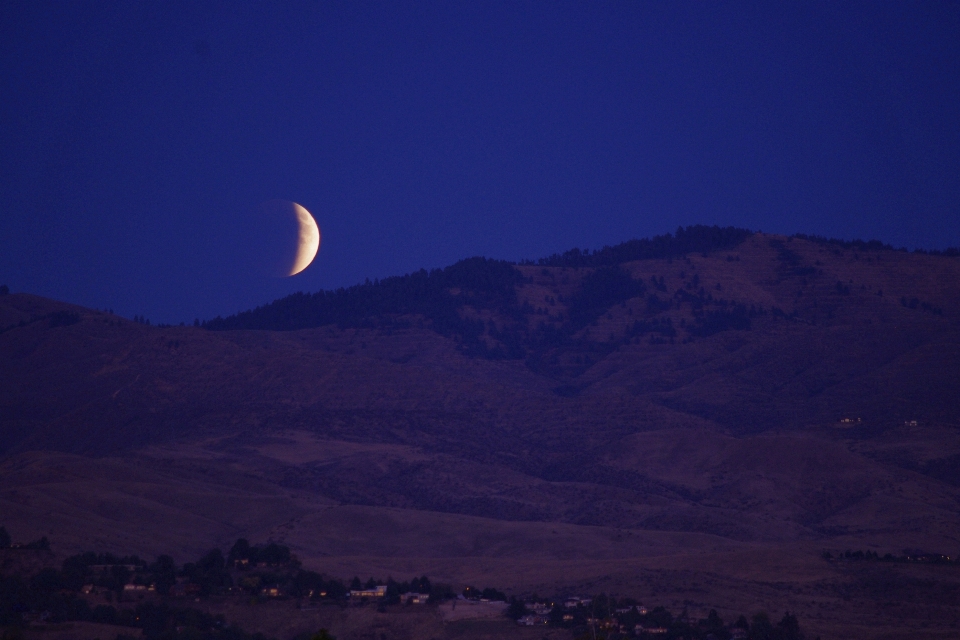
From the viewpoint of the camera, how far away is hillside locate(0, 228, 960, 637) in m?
59.1

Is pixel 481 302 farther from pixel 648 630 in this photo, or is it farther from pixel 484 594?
pixel 648 630

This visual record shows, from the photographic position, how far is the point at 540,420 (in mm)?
94000

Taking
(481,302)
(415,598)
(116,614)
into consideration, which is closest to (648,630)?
(415,598)

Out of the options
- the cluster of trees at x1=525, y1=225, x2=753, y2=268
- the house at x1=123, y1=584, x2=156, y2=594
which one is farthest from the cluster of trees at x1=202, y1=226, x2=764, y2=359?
the house at x1=123, y1=584, x2=156, y2=594

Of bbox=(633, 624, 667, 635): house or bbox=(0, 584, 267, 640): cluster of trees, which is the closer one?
bbox=(0, 584, 267, 640): cluster of trees

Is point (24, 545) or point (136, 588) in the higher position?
point (24, 545)

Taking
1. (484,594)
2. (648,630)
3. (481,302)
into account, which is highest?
(481,302)

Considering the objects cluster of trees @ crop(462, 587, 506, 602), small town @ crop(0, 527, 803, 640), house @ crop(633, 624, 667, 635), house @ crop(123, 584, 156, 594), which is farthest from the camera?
cluster of trees @ crop(462, 587, 506, 602)

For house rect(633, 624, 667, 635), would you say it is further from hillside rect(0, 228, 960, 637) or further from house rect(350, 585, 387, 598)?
house rect(350, 585, 387, 598)

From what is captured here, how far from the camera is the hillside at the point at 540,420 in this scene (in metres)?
59.1

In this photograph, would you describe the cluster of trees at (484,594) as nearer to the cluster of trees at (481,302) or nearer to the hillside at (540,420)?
the hillside at (540,420)

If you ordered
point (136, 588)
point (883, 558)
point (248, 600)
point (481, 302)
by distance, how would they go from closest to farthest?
point (136, 588), point (248, 600), point (883, 558), point (481, 302)

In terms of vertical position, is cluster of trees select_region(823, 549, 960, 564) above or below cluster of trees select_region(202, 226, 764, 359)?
below

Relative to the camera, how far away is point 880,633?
38.7 metres
